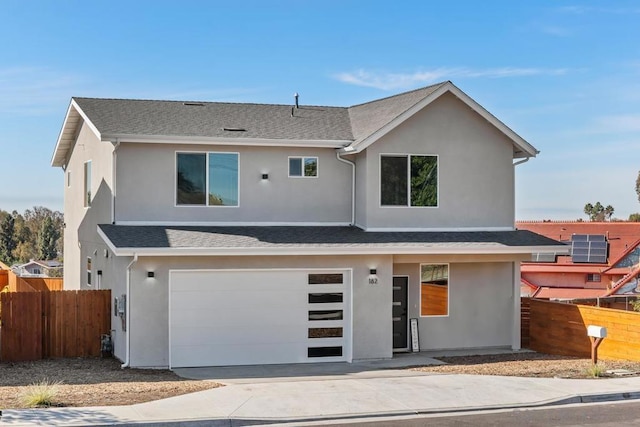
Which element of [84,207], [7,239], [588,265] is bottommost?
[588,265]

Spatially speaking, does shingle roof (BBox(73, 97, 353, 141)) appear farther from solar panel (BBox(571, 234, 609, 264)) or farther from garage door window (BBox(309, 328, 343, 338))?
solar panel (BBox(571, 234, 609, 264))

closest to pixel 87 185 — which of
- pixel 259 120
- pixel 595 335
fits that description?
pixel 259 120

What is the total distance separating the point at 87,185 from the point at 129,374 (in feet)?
29.8

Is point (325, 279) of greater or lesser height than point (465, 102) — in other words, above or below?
below

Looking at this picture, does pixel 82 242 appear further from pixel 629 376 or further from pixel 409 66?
pixel 629 376

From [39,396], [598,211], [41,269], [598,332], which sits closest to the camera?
[39,396]

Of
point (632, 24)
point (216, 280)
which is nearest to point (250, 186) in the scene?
point (216, 280)

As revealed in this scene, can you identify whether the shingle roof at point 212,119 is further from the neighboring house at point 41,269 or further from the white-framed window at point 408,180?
the neighboring house at point 41,269

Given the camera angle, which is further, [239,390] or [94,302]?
[94,302]

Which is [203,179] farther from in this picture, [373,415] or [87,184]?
[373,415]

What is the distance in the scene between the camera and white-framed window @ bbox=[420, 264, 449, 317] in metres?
21.7

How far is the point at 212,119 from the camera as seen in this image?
22.5 meters

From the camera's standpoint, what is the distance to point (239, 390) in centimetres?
1523

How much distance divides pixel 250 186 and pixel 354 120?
4.31 m
